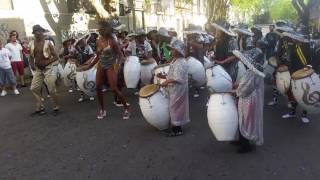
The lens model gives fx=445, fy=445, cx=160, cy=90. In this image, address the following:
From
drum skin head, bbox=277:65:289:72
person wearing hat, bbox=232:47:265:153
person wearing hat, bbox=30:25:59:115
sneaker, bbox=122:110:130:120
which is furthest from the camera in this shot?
person wearing hat, bbox=30:25:59:115

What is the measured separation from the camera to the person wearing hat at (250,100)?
19.0ft

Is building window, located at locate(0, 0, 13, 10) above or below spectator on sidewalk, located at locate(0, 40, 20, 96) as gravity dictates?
above

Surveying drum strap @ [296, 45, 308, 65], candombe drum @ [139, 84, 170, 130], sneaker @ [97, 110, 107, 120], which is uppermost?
drum strap @ [296, 45, 308, 65]

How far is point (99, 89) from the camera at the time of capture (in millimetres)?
8391

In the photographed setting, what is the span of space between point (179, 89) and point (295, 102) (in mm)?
2201

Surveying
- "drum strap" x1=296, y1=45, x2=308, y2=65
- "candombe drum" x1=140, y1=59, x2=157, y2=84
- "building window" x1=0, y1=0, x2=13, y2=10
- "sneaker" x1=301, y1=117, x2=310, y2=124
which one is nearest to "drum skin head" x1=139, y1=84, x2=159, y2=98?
"drum strap" x1=296, y1=45, x2=308, y2=65

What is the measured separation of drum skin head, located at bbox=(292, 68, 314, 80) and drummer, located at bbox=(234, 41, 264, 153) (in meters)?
1.25

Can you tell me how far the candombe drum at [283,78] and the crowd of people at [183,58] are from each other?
11cm

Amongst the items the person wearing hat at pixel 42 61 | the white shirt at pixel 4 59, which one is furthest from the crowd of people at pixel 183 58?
the white shirt at pixel 4 59

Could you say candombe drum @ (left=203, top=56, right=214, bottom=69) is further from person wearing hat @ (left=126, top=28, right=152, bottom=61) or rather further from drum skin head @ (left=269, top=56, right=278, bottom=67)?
person wearing hat @ (left=126, top=28, right=152, bottom=61)

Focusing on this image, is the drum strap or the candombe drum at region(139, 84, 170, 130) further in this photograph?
the drum strap

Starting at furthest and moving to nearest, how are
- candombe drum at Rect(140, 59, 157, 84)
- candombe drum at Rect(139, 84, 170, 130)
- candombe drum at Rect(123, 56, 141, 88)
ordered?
candombe drum at Rect(140, 59, 157, 84) < candombe drum at Rect(123, 56, 141, 88) < candombe drum at Rect(139, 84, 170, 130)

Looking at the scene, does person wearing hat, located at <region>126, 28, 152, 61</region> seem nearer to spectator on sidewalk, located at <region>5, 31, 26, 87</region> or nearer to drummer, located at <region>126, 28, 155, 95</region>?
drummer, located at <region>126, 28, 155, 95</region>

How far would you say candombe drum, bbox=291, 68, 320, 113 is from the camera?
6.82 m
